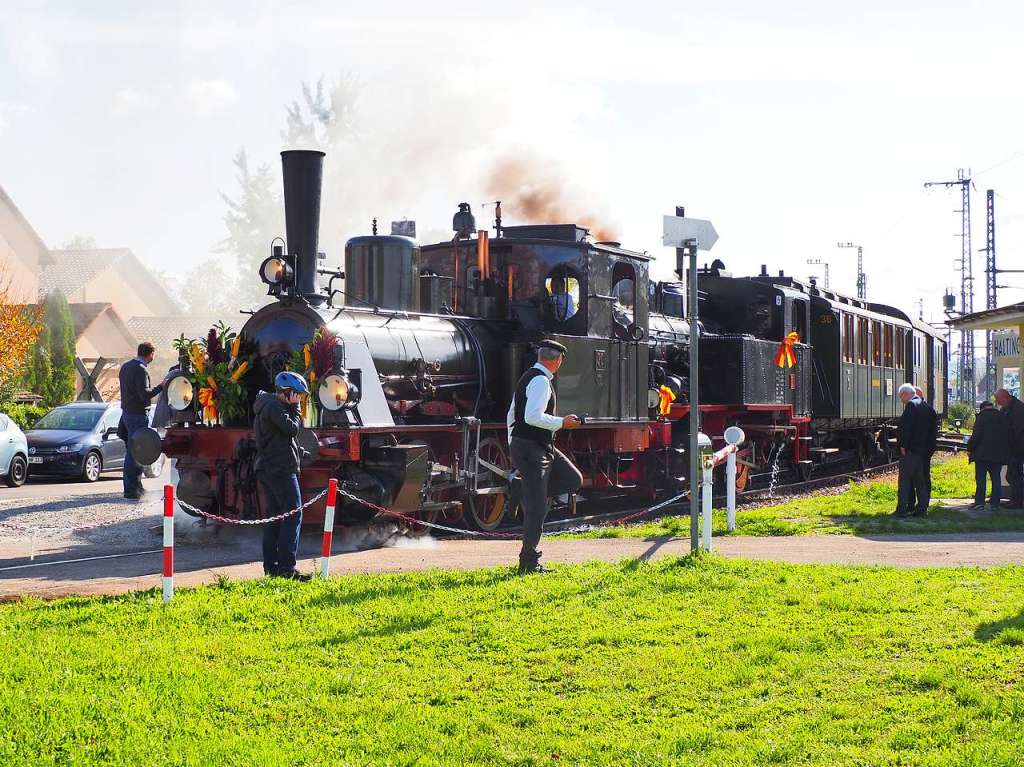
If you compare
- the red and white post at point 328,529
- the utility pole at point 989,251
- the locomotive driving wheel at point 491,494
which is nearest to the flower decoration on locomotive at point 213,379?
the locomotive driving wheel at point 491,494

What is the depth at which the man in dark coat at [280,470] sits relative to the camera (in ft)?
32.9

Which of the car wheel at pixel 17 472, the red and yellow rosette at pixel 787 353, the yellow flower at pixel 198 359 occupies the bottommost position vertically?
the car wheel at pixel 17 472

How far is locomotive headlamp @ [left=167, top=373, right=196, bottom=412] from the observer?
514 inches

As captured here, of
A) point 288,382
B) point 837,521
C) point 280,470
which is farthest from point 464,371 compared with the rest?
point 837,521

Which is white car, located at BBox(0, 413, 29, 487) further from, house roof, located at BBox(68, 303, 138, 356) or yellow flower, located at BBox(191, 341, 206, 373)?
house roof, located at BBox(68, 303, 138, 356)

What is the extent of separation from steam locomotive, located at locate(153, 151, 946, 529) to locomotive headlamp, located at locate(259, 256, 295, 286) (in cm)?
2

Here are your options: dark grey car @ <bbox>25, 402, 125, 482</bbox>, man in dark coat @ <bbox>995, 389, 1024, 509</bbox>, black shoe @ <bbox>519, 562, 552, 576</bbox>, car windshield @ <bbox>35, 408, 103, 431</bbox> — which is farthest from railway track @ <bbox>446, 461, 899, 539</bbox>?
car windshield @ <bbox>35, 408, 103, 431</bbox>

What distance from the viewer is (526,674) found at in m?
6.96

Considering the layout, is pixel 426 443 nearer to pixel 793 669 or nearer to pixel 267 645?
pixel 267 645

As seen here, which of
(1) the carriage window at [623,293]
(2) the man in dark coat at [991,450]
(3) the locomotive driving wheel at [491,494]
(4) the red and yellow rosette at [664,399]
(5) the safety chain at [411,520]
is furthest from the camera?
(4) the red and yellow rosette at [664,399]

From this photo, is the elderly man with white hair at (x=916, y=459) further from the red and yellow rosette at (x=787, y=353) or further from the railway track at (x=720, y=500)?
the red and yellow rosette at (x=787, y=353)

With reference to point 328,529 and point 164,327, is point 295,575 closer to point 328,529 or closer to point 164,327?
point 328,529

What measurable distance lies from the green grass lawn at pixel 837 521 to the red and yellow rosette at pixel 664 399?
5.66ft

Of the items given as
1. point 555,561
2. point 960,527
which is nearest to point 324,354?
point 555,561
